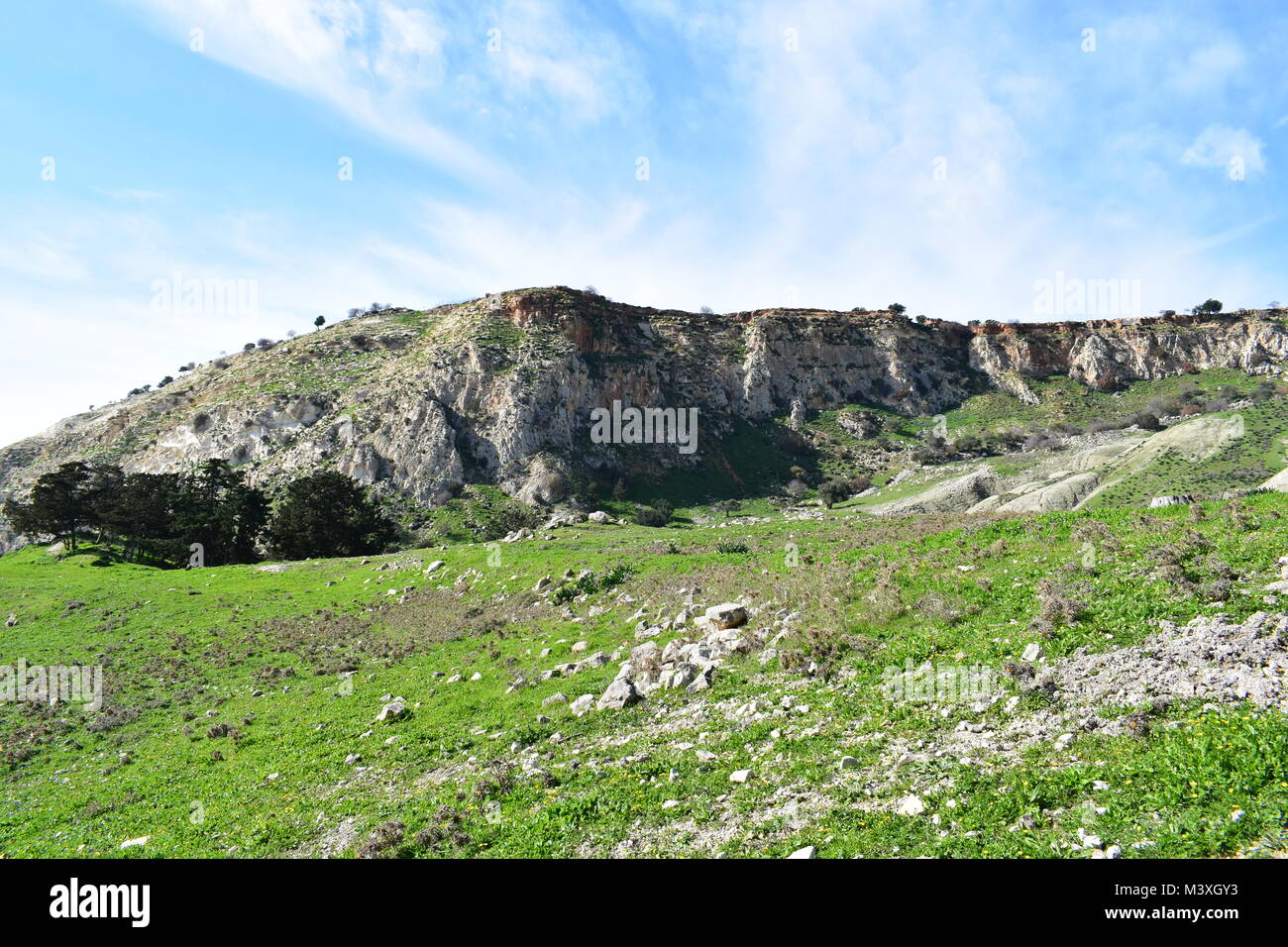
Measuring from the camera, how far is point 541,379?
3329 inches

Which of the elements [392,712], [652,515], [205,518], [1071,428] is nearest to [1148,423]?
[1071,428]

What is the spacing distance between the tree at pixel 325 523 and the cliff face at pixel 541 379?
16.4 meters

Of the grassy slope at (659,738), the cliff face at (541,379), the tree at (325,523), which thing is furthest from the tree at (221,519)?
the grassy slope at (659,738)

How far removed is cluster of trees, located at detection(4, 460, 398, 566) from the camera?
52500mm

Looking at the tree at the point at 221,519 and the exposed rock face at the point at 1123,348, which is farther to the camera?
the exposed rock face at the point at 1123,348

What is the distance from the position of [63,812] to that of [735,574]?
1880cm

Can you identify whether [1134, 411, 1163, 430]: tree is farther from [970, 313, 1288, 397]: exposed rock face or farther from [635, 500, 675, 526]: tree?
[635, 500, 675, 526]: tree

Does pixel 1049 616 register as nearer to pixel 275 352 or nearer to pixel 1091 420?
pixel 1091 420

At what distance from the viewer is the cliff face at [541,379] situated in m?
77.1

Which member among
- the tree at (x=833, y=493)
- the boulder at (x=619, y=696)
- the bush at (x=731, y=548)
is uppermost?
the tree at (x=833, y=493)

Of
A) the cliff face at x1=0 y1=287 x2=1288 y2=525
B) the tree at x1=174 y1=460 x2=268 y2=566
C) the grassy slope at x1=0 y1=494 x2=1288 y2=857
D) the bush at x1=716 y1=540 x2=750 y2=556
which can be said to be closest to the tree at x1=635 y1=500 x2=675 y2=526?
the cliff face at x1=0 y1=287 x2=1288 y2=525

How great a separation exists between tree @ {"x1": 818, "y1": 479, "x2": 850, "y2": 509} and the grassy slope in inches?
1925

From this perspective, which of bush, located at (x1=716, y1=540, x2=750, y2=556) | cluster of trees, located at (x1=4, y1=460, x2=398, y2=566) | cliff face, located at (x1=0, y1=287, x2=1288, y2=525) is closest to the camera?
bush, located at (x1=716, y1=540, x2=750, y2=556)

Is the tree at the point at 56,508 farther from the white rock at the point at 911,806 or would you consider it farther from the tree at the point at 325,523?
the white rock at the point at 911,806
